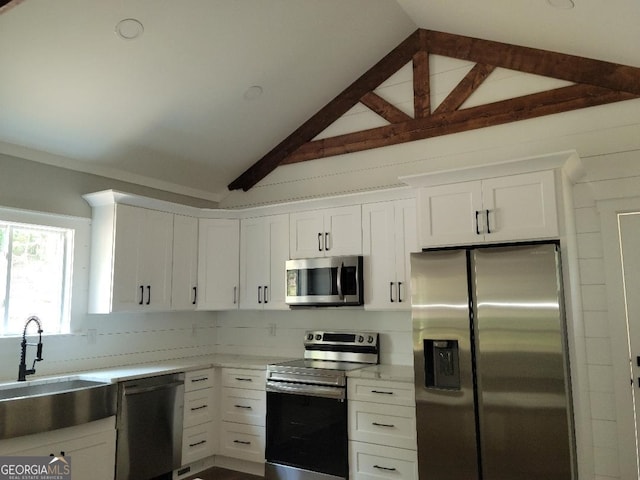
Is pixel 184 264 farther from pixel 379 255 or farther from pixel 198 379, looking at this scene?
pixel 379 255

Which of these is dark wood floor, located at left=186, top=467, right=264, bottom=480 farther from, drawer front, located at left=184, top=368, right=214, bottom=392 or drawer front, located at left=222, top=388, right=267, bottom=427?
drawer front, located at left=184, top=368, right=214, bottom=392

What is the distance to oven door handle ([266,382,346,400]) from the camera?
368cm

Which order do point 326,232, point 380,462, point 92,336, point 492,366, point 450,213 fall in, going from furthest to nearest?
1. point 326,232
2. point 92,336
3. point 380,462
4. point 450,213
5. point 492,366

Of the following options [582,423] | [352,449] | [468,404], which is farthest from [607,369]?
[352,449]

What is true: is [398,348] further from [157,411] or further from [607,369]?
[157,411]

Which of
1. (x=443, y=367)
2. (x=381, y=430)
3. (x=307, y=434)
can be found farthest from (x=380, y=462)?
(x=443, y=367)

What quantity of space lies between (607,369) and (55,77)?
4.18m

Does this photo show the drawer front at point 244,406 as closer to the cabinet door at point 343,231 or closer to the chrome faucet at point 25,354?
the cabinet door at point 343,231

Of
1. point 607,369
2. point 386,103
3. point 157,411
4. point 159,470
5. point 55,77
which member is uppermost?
point 386,103

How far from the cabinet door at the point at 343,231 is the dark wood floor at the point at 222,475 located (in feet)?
6.55

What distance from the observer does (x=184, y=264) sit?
14.9ft

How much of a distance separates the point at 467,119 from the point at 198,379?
315 centimetres

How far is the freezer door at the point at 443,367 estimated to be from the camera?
3.05 m

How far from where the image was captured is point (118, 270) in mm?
3977
